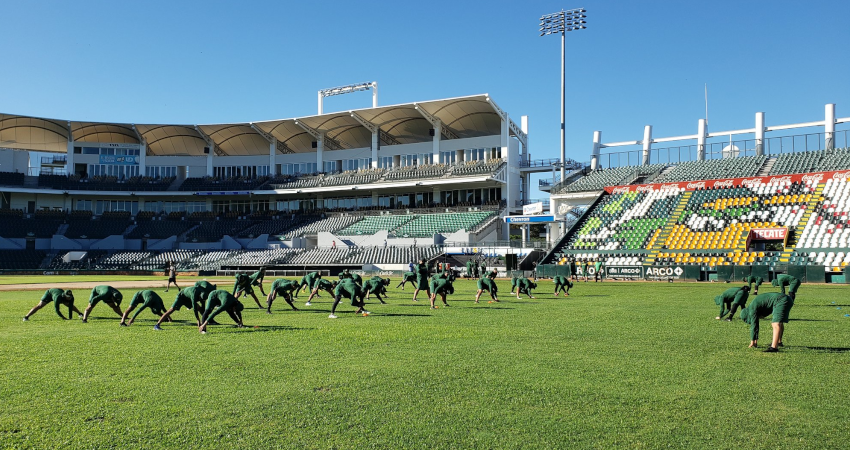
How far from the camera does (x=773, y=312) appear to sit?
407 inches

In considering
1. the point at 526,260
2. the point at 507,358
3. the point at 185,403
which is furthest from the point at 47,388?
the point at 526,260

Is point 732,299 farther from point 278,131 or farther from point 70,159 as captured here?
point 70,159

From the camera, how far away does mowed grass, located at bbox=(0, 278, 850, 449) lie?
234 inches

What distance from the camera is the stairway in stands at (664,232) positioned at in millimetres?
41438

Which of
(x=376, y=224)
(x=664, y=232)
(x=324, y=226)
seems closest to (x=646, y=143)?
(x=664, y=232)

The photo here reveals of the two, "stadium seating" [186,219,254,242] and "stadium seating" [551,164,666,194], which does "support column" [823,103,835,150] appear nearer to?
"stadium seating" [551,164,666,194]

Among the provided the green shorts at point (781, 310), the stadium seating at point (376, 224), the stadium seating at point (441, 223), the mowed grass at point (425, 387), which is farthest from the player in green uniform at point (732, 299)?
the stadium seating at point (376, 224)

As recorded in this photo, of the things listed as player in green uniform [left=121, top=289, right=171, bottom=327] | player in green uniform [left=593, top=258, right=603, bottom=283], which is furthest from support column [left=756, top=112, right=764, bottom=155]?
player in green uniform [left=121, top=289, right=171, bottom=327]

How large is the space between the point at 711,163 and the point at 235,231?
171 ft

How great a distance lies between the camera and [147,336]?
1278 cm

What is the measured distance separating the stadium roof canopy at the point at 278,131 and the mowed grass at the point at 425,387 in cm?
5170

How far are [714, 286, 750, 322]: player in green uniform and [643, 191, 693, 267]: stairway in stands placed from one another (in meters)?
25.7

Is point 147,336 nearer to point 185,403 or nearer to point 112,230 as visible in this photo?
point 185,403

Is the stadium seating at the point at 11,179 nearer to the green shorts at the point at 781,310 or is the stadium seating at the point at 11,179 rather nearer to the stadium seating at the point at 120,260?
the stadium seating at the point at 120,260
